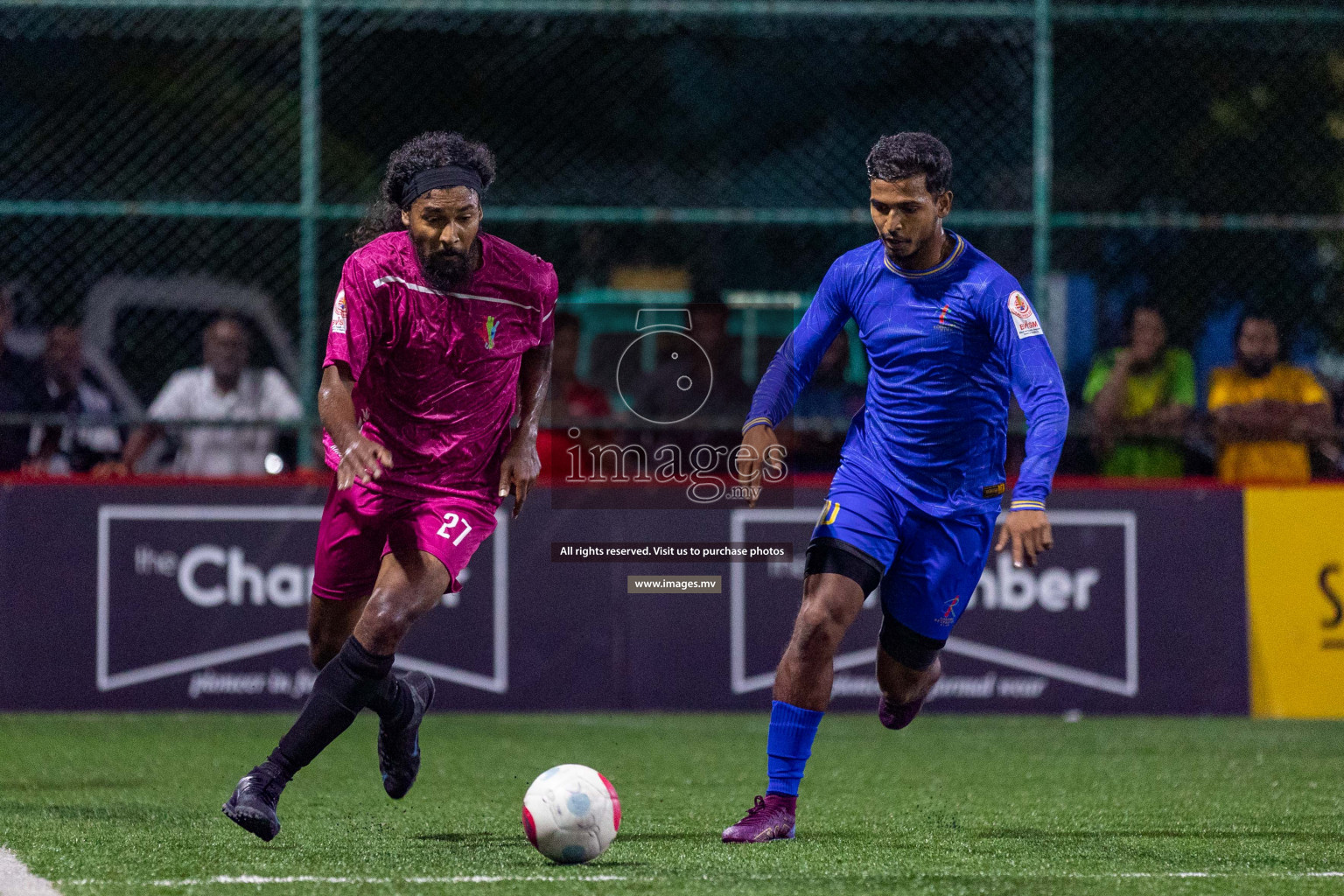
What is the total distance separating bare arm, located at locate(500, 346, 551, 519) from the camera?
6059 millimetres

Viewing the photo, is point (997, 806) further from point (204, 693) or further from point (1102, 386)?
point (204, 693)

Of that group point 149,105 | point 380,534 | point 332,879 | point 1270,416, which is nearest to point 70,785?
point 380,534

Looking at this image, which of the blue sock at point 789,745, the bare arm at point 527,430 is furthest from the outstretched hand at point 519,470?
the blue sock at point 789,745

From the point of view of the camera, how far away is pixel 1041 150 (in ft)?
35.8

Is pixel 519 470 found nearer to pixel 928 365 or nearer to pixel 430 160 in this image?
pixel 430 160

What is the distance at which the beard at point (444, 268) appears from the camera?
5.90 metres

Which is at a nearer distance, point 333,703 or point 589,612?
point 333,703

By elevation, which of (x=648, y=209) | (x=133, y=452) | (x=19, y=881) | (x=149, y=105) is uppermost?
(x=149, y=105)

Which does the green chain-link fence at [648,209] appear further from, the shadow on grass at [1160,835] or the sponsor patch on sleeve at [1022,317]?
the shadow on grass at [1160,835]

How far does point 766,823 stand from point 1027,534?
4.07ft

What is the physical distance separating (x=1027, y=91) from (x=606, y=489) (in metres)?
4.01

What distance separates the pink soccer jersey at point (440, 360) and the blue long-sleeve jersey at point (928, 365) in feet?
2.70

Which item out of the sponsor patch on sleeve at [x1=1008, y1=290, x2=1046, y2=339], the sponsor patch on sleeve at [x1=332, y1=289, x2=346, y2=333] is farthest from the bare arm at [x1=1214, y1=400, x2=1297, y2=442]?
the sponsor patch on sleeve at [x1=332, y1=289, x2=346, y2=333]

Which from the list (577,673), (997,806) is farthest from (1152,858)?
(577,673)
